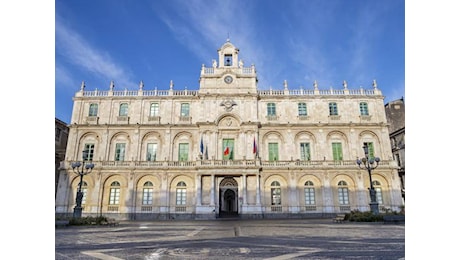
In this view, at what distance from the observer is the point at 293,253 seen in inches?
214

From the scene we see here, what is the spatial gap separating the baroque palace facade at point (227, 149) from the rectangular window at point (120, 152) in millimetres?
94

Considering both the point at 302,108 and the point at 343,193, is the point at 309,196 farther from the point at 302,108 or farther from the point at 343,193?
the point at 302,108

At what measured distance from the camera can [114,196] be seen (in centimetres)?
2430

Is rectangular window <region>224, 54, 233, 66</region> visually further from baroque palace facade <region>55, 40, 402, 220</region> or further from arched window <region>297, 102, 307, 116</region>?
arched window <region>297, 102, 307, 116</region>

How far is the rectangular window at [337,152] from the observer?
25372mm

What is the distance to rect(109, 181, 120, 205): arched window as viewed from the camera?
79.1 feet

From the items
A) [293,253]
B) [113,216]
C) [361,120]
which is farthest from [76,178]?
[361,120]

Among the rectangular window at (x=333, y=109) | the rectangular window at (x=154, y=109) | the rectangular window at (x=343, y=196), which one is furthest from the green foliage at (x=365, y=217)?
the rectangular window at (x=154, y=109)

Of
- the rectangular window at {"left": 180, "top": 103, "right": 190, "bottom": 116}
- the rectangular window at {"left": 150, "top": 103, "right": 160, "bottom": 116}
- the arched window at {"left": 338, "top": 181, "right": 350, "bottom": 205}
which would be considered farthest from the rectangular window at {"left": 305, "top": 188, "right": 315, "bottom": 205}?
the rectangular window at {"left": 150, "top": 103, "right": 160, "bottom": 116}

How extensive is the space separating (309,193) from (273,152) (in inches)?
188

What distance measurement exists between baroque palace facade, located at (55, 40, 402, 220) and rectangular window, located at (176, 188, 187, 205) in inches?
3.5

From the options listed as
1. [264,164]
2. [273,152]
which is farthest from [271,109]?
[264,164]

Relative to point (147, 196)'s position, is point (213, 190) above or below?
above

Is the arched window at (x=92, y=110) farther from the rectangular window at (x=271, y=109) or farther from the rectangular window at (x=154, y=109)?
the rectangular window at (x=271, y=109)
